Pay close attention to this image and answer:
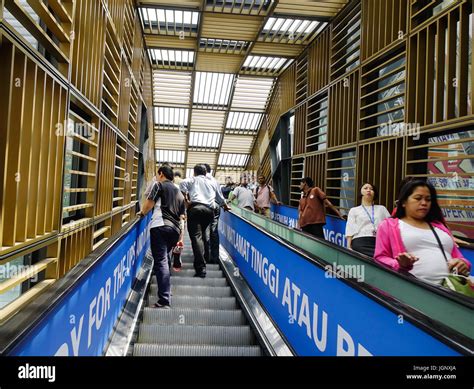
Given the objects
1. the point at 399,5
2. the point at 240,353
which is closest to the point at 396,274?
the point at 240,353

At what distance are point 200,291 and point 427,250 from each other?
10.3 ft

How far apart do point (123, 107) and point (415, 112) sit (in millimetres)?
4119

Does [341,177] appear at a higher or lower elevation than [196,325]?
higher

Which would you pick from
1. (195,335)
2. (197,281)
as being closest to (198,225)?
(197,281)

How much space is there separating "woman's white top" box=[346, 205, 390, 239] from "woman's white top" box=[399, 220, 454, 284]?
62.3 inches

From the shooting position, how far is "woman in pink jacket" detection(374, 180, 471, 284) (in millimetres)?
2086

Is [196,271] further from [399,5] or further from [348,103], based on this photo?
[399,5]

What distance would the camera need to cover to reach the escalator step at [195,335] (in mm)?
3549

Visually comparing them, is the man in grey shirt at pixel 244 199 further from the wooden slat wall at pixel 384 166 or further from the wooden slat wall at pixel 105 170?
the wooden slat wall at pixel 105 170

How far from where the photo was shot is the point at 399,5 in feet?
17.8

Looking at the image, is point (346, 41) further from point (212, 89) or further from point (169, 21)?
point (212, 89)

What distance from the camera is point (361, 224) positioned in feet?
12.8

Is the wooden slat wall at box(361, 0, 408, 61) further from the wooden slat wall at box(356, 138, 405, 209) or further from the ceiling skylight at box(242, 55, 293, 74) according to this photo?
the ceiling skylight at box(242, 55, 293, 74)

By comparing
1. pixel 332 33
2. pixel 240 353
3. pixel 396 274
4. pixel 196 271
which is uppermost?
pixel 332 33
